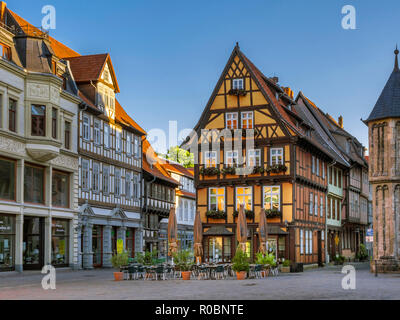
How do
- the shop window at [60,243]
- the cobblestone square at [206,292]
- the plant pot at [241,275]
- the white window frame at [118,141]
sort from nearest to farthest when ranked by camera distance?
the cobblestone square at [206,292] < the plant pot at [241,275] < the shop window at [60,243] < the white window frame at [118,141]

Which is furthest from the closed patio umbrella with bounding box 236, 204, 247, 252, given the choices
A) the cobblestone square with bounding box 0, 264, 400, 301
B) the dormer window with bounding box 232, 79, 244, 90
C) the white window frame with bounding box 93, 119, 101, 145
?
the white window frame with bounding box 93, 119, 101, 145

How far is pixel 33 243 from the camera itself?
119 ft

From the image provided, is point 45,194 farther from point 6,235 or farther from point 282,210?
point 282,210

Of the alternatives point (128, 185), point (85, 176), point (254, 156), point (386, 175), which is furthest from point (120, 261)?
point (128, 185)

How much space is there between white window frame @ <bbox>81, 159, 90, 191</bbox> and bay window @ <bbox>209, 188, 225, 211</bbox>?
27.8 feet

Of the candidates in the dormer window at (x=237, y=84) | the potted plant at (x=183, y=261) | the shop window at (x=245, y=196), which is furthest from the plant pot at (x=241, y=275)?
the dormer window at (x=237, y=84)

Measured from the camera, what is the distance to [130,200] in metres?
49.6

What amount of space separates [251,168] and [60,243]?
13227mm

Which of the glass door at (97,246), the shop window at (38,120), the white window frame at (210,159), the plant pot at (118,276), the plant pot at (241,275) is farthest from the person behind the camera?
the white window frame at (210,159)

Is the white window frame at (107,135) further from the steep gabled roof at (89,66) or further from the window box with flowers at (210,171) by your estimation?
the window box with flowers at (210,171)

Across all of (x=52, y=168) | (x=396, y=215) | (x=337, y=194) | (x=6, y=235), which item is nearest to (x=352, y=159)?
(x=337, y=194)

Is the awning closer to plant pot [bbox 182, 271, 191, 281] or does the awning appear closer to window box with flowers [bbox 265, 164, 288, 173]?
window box with flowers [bbox 265, 164, 288, 173]

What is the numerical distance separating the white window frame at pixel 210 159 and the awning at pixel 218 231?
4316 millimetres

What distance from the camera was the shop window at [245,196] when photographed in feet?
144
